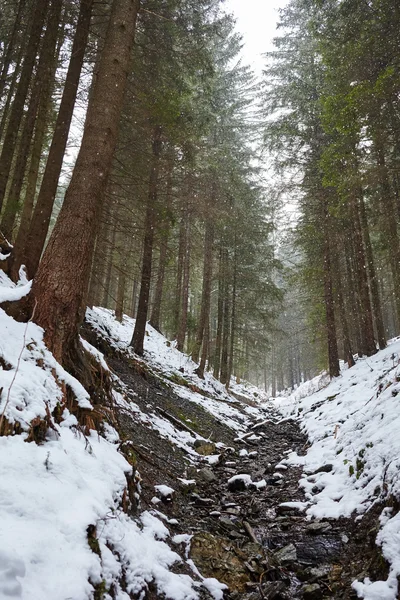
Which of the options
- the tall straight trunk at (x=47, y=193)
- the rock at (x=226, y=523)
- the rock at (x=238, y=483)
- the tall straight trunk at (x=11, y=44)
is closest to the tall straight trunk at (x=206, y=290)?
the tall straight trunk at (x=11, y=44)

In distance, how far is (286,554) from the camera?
160 inches

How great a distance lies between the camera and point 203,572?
353cm

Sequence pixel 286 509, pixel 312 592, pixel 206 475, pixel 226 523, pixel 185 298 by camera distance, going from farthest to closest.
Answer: pixel 185 298, pixel 206 475, pixel 286 509, pixel 226 523, pixel 312 592

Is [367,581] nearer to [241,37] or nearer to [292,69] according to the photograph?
[292,69]

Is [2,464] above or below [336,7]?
below

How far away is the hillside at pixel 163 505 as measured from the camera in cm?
239

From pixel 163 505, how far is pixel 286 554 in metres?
1.56

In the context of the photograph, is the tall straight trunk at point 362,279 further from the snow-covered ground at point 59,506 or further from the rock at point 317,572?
the snow-covered ground at point 59,506

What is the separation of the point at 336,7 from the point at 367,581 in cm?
1560

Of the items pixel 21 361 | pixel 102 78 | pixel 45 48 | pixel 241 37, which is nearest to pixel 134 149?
pixel 45 48

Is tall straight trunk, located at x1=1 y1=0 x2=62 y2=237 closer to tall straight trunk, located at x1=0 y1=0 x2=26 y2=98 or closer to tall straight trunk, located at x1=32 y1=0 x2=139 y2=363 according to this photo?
tall straight trunk, located at x1=0 y1=0 x2=26 y2=98

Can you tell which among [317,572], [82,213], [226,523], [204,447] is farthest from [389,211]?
[317,572]

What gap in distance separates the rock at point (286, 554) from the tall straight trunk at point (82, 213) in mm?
3422

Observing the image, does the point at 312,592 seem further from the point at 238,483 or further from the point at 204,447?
the point at 204,447
